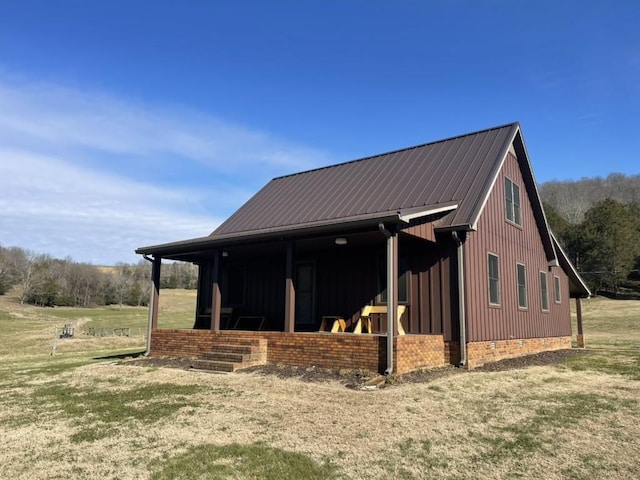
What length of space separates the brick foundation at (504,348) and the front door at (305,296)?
15.0ft

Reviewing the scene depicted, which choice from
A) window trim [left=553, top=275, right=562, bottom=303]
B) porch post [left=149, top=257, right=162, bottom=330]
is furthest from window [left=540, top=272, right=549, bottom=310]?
porch post [left=149, top=257, right=162, bottom=330]

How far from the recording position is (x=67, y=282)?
79.6 metres

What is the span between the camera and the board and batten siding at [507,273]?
12.1 meters

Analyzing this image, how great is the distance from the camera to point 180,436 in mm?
5859

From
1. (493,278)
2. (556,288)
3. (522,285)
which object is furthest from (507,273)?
(556,288)

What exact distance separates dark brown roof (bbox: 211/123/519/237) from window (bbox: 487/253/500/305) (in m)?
1.95

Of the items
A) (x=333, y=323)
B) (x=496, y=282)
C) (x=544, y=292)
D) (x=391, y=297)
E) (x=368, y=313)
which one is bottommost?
(x=333, y=323)

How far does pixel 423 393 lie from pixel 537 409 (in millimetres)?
1705

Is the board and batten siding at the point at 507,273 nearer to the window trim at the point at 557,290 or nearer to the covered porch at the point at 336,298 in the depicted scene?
the window trim at the point at 557,290

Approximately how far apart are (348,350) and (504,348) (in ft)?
18.3

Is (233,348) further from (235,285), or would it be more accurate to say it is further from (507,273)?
(507,273)

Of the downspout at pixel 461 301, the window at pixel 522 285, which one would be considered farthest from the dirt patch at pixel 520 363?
the window at pixel 522 285

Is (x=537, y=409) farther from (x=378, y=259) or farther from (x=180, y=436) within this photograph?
(x=378, y=259)

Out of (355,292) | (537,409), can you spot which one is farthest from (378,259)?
(537,409)
